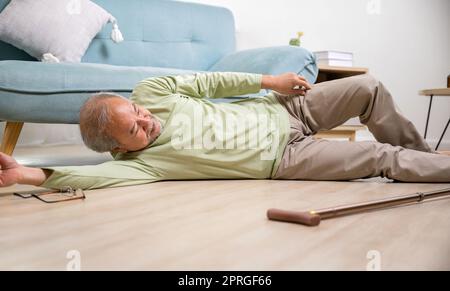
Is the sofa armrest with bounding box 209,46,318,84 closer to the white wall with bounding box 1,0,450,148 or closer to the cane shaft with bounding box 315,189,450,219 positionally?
the cane shaft with bounding box 315,189,450,219

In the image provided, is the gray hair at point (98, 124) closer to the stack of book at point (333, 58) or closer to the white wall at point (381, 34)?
the stack of book at point (333, 58)

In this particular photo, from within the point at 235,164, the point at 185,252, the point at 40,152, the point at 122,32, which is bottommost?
the point at 40,152

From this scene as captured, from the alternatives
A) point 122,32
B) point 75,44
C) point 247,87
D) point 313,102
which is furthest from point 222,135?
point 122,32

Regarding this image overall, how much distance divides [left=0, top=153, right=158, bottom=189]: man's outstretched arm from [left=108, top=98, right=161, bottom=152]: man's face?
0.07 m

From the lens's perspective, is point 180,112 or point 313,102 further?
point 313,102

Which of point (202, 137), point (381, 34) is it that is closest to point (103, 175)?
point (202, 137)

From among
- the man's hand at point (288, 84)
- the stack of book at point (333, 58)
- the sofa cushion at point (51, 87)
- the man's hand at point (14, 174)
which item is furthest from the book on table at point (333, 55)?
the man's hand at point (14, 174)

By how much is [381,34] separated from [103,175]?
272 centimetres

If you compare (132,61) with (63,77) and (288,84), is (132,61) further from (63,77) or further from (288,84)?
(288,84)

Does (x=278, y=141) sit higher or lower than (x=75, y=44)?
lower

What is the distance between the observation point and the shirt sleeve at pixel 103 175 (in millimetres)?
1307

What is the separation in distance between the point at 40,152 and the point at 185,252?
2.21m

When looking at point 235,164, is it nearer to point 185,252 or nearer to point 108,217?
point 108,217

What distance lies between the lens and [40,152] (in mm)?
2775
